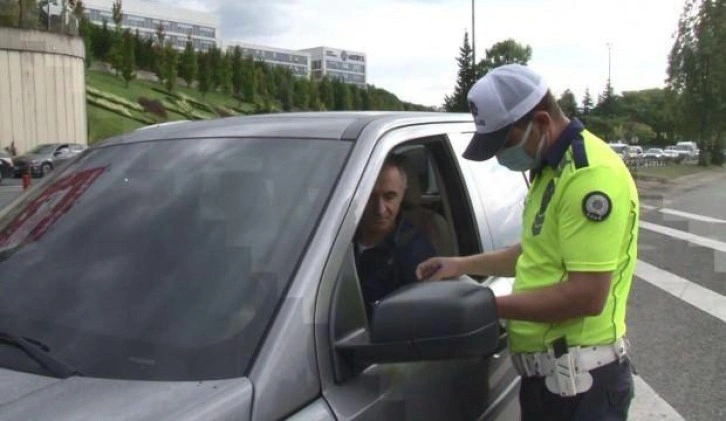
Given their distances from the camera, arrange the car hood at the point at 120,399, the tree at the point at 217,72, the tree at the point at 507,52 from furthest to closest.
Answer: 1. the tree at the point at 507,52
2. the tree at the point at 217,72
3. the car hood at the point at 120,399

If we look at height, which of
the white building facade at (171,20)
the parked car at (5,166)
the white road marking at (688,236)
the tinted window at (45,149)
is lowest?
the white road marking at (688,236)

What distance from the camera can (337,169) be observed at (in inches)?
87.4

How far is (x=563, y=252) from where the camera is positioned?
2.19m

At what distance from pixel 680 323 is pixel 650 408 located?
8.55ft

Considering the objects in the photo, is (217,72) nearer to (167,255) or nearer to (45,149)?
(45,149)

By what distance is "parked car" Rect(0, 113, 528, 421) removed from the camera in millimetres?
1732

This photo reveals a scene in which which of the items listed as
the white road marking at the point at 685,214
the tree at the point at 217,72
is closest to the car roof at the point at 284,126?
the white road marking at the point at 685,214

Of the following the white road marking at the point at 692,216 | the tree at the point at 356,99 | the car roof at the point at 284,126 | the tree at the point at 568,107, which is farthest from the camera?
the tree at the point at 356,99

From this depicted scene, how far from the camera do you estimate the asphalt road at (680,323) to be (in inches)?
206

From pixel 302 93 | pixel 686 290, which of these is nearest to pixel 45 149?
pixel 302 93

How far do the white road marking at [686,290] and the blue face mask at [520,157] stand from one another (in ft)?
19.4

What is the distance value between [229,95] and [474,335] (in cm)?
7068

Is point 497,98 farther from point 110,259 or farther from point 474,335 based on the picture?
point 110,259

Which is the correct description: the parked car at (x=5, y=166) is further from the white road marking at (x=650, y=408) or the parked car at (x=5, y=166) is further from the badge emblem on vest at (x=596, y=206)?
the badge emblem on vest at (x=596, y=206)
